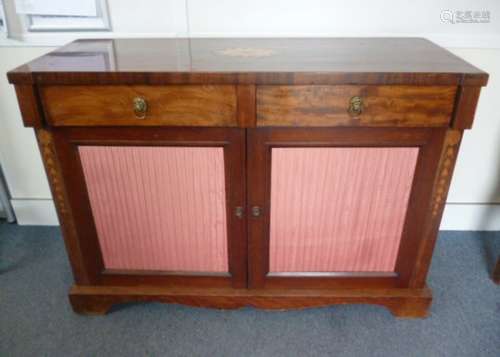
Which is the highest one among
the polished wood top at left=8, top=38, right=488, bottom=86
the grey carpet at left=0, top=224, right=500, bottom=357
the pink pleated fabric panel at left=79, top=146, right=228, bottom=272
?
the polished wood top at left=8, top=38, right=488, bottom=86

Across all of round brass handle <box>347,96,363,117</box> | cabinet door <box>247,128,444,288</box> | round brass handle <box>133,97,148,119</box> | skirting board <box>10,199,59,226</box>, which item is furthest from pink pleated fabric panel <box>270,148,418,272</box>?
skirting board <box>10,199,59,226</box>

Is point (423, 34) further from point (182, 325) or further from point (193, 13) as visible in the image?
point (182, 325)

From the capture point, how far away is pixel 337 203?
48.4 inches

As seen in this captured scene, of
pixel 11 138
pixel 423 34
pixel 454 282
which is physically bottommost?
pixel 454 282

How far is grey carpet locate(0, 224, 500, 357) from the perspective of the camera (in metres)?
1.32

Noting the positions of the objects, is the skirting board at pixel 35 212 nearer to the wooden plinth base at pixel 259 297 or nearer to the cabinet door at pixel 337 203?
the wooden plinth base at pixel 259 297

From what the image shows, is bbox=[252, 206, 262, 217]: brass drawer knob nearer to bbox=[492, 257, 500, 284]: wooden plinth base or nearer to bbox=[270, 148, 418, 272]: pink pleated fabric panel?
bbox=[270, 148, 418, 272]: pink pleated fabric panel

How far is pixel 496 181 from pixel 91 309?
5.51 feet

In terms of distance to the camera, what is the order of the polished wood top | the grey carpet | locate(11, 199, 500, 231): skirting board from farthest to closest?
locate(11, 199, 500, 231): skirting board → the grey carpet → the polished wood top

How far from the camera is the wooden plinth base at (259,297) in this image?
1362mm

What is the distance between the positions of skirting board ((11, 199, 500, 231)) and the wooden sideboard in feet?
1.98

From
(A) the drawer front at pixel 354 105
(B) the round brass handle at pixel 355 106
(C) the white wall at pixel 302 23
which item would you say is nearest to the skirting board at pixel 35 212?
(C) the white wall at pixel 302 23

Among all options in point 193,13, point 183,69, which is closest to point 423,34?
point 193,13

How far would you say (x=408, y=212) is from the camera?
4.07 ft
